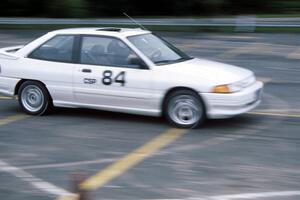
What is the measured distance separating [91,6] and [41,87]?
65.1ft

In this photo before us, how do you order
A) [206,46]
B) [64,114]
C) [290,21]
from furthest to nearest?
[290,21]
[206,46]
[64,114]

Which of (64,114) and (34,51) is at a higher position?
(34,51)

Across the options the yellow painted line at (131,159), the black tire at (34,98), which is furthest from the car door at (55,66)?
the yellow painted line at (131,159)

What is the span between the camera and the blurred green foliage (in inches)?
1084

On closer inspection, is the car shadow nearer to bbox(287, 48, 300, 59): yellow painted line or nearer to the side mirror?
the side mirror

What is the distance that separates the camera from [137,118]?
959 cm

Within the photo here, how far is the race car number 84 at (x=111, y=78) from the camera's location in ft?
29.4

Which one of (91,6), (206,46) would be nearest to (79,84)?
(206,46)

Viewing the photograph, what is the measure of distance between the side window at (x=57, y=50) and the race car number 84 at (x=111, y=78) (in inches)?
28.9

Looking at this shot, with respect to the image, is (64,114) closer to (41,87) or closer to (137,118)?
(41,87)

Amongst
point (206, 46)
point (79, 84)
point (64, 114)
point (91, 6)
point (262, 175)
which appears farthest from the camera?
point (91, 6)

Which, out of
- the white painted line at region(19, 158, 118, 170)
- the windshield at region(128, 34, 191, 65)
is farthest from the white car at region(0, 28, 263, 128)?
the white painted line at region(19, 158, 118, 170)

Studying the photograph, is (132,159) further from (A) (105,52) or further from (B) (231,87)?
(A) (105,52)

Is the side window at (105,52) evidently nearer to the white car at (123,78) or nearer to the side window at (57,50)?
the white car at (123,78)
